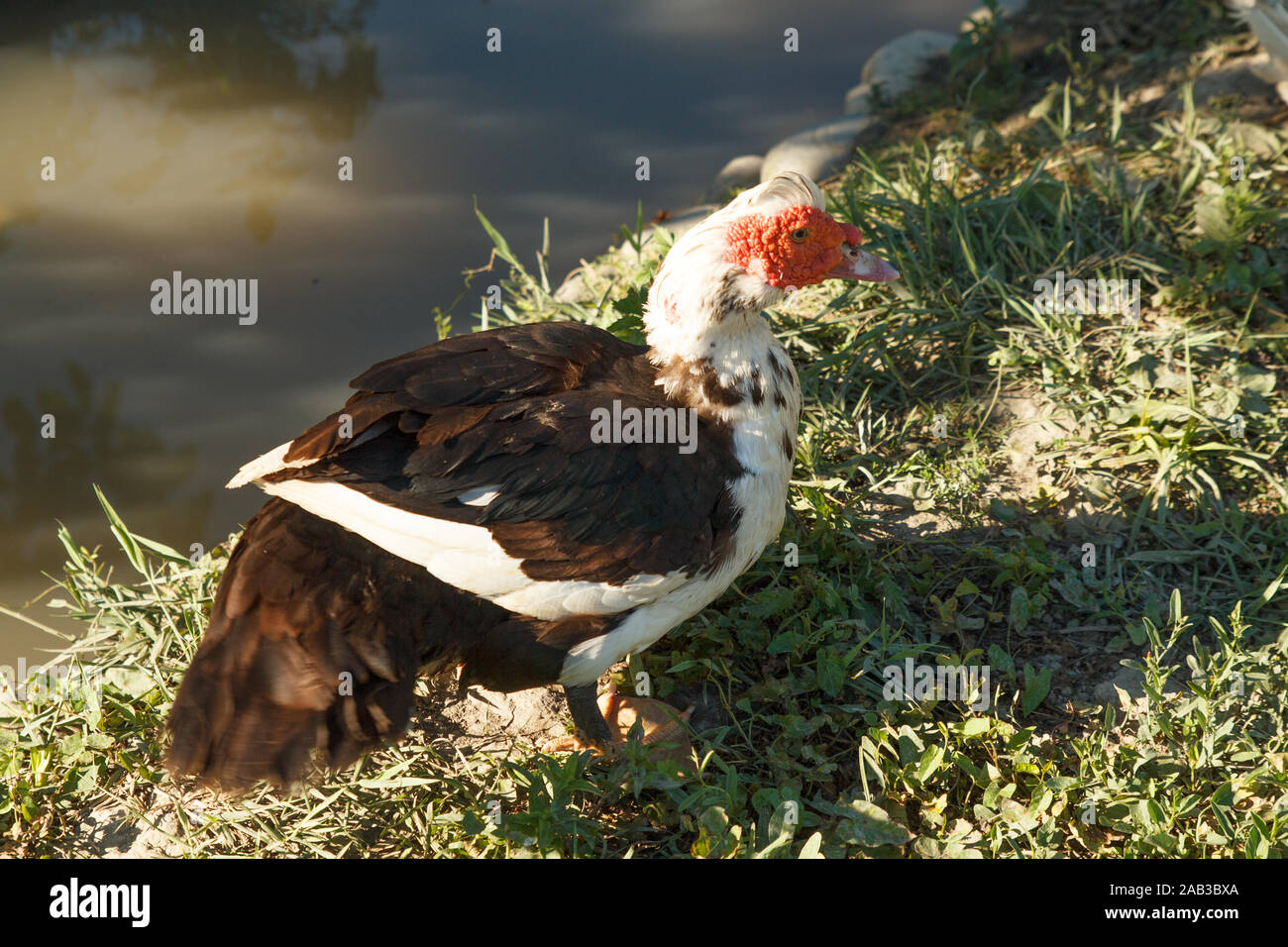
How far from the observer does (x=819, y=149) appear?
5133 millimetres

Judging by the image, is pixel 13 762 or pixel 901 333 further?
pixel 901 333

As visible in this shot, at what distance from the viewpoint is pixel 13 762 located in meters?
Answer: 2.65

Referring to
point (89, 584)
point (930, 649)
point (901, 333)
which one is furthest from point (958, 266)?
point (89, 584)

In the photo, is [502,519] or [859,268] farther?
[859,268]

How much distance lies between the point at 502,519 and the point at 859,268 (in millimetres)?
1045

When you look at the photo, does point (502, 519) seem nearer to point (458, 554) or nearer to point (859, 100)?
point (458, 554)

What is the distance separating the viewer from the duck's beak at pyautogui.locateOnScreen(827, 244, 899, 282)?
100 inches

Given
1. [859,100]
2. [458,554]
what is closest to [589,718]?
[458,554]

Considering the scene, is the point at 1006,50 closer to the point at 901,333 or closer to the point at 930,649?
the point at 901,333

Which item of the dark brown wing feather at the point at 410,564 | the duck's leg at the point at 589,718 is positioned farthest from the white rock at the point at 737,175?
the duck's leg at the point at 589,718

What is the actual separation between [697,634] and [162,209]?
11.9 ft

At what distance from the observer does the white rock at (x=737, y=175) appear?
17.2ft

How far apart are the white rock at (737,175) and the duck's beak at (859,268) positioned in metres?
2.74

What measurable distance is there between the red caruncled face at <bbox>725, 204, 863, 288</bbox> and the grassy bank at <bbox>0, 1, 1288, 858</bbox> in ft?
2.71
